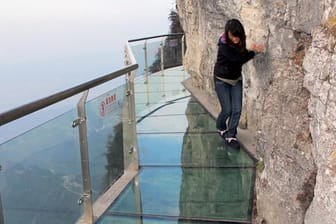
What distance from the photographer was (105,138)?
150 inches

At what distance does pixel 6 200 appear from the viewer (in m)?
2.22

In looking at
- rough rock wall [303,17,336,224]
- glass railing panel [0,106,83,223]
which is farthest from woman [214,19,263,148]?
rough rock wall [303,17,336,224]

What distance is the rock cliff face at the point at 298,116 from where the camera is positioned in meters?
2.00

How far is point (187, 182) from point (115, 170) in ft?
2.11

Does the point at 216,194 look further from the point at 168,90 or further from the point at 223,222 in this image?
the point at 168,90

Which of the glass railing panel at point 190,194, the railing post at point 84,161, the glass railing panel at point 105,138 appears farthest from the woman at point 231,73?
the railing post at point 84,161

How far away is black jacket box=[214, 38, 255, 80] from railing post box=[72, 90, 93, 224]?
170 centimetres

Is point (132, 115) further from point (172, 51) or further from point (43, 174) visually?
point (172, 51)

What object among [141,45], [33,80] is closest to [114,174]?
[141,45]

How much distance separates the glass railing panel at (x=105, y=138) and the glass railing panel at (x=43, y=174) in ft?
0.99

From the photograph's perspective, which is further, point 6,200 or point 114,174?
point 114,174

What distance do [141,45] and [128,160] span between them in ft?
12.6

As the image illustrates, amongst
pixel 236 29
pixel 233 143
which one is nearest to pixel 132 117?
pixel 233 143

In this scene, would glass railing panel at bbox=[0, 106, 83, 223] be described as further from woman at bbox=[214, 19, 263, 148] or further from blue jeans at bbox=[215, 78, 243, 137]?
blue jeans at bbox=[215, 78, 243, 137]
